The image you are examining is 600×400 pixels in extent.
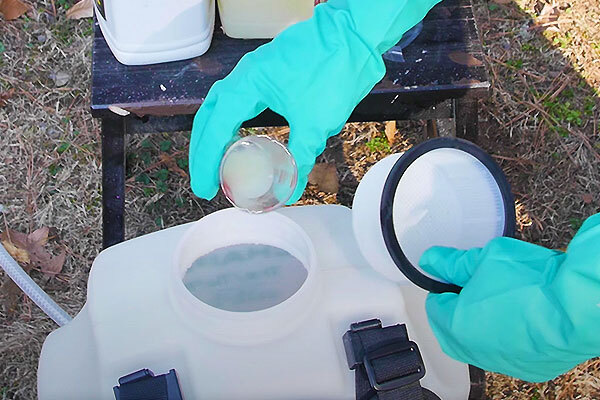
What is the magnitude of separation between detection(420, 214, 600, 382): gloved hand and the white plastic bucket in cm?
5

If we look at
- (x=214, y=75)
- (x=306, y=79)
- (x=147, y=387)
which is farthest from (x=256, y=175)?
(x=214, y=75)

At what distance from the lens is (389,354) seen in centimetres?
88

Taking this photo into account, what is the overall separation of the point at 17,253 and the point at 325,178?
0.77 m

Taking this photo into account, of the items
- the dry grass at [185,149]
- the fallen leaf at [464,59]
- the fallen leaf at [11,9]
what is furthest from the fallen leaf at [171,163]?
the fallen leaf at [464,59]

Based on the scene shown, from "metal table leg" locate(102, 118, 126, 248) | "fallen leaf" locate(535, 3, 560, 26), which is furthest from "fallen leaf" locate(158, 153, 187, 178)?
"fallen leaf" locate(535, 3, 560, 26)

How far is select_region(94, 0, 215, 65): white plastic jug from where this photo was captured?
115 cm

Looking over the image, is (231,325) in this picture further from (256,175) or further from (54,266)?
(54,266)

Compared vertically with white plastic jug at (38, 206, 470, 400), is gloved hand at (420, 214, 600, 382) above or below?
above

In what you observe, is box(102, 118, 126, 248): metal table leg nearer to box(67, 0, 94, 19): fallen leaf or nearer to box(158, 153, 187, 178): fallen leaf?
box(158, 153, 187, 178): fallen leaf

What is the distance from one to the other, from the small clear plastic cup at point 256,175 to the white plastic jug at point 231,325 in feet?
0.15

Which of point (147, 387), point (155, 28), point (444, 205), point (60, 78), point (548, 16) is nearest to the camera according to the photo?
point (147, 387)

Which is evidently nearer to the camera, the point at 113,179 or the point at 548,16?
the point at 113,179

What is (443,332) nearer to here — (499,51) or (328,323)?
(328,323)

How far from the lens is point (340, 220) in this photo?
3.64ft
